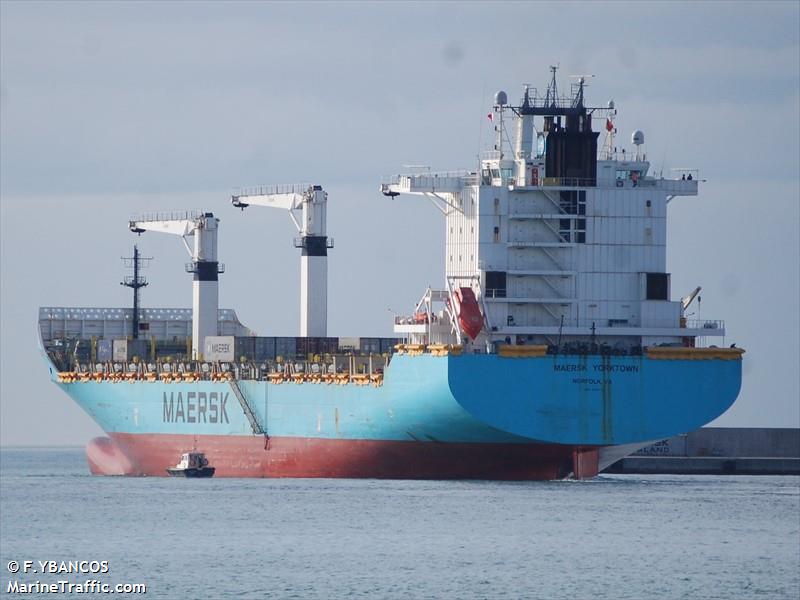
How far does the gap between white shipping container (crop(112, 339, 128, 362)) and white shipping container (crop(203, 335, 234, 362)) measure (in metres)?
6.39

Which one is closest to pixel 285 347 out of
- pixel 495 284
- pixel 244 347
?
pixel 244 347

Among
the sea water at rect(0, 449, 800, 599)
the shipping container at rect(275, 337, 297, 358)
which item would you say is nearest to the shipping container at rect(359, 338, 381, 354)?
the shipping container at rect(275, 337, 297, 358)

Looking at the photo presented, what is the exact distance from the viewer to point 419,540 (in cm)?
5394

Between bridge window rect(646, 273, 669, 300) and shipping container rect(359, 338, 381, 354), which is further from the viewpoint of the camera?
shipping container rect(359, 338, 381, 354)

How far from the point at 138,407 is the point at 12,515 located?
19024 millimetres

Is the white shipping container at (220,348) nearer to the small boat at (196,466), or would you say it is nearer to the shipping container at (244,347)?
the shipping container at (244,347)

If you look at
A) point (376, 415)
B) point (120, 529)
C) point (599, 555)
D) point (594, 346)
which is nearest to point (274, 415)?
point (376, 415)

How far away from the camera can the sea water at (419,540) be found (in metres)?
A: 47.6

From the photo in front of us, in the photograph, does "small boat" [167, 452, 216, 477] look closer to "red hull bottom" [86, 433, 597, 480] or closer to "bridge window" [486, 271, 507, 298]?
"red hull bottom" [86, 433, 597, 480]

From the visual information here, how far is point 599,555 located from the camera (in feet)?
169

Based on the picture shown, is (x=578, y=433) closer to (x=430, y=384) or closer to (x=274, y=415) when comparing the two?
(x=430, y=384)

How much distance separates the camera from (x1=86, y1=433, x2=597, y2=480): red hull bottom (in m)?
67.4

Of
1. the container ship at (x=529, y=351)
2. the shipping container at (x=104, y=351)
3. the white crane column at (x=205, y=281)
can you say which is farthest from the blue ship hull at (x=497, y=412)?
the shipping container at (x=104, y=351)

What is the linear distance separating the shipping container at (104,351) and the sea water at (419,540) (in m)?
15.6
